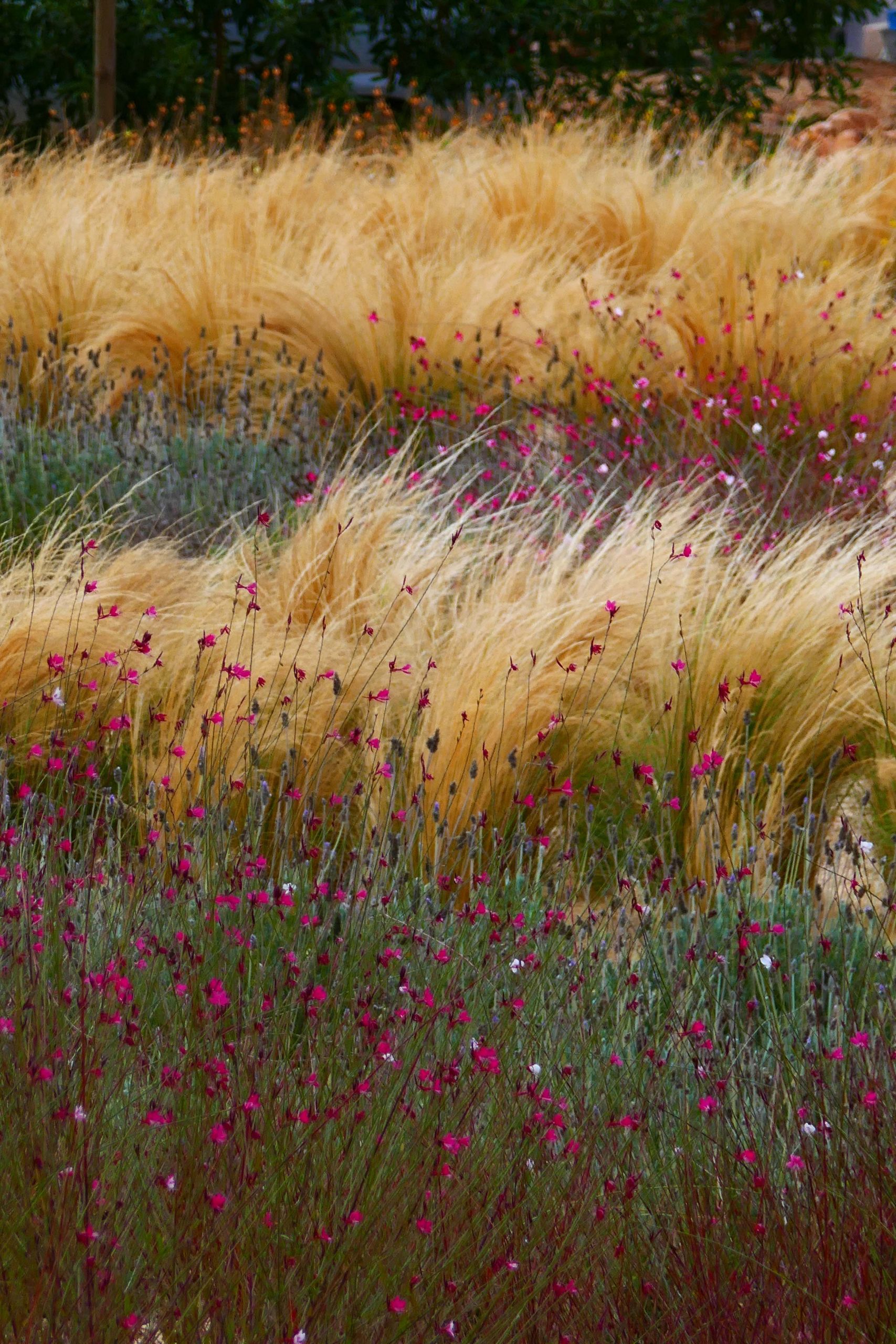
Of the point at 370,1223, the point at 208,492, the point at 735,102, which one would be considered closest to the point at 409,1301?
the point at 370,1223

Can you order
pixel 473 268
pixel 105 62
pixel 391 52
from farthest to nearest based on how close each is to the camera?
pixel 391 52 < pixel 105 62 < pixel 473 268

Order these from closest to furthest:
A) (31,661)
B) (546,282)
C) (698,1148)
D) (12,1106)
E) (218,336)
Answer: (12,1106), (698,1148), (31,661), (218,336), (546,282)

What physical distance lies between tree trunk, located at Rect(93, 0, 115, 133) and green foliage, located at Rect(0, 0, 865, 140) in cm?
164

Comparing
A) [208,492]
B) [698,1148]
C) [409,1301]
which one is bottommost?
[208,492]

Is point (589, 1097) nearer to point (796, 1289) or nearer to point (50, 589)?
point (796, 1289)

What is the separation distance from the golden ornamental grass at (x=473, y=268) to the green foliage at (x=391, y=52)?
292cm

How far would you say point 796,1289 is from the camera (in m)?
A: 1.61

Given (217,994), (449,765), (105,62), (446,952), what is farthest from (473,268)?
(217,994)

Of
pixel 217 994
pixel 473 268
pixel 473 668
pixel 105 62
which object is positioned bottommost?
pixel 473 668

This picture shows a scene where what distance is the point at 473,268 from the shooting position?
6402mm

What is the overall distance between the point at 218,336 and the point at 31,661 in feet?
9.73

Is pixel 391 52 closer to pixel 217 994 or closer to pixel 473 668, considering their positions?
pixel 473 668

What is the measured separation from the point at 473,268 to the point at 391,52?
6958mm

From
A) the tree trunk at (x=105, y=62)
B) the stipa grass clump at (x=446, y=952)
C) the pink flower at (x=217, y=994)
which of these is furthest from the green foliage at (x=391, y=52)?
the pink flower at (x=217, y=994)
